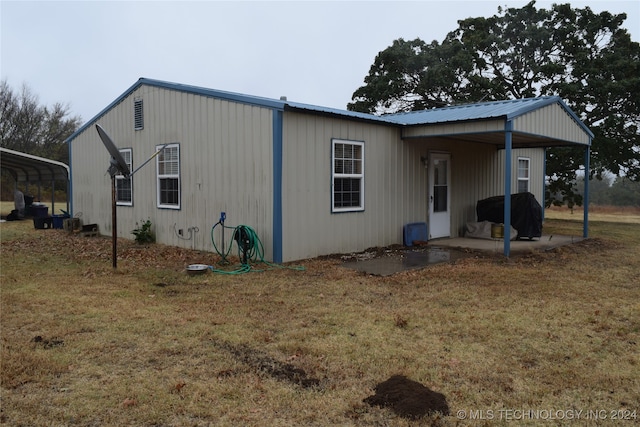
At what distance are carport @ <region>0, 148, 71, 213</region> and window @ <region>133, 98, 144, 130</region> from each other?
20.9 ft

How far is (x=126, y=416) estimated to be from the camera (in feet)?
9.62

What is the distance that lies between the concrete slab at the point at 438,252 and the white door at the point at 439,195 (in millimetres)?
327

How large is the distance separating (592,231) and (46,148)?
3381 cm

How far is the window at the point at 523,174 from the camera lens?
14915 millimetres

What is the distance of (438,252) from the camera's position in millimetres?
9484

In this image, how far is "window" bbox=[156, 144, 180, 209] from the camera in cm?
1012

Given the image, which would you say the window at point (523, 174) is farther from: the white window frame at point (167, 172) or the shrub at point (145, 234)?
the shrub at point (145, 234)

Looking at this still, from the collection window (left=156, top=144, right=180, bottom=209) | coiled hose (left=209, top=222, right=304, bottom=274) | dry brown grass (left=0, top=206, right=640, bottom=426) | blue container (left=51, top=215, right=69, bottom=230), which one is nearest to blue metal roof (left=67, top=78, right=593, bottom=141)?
window (left=156, top=144, right=180, bottom=209)

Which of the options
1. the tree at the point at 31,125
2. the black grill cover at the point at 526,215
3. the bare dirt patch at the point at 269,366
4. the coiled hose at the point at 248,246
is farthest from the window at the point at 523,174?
the tree at the point at 31,125

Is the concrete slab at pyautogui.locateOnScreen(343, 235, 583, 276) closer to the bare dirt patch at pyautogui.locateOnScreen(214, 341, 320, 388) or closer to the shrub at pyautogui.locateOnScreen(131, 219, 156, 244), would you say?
the bare dirt patch at pyautogui.locateOnScreen(214, 341, 320, 388)

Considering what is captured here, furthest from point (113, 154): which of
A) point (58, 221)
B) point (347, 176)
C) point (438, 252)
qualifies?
point (58, 221)

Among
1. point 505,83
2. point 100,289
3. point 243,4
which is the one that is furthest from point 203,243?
point 505,83

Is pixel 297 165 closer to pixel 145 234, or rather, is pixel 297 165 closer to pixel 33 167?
pixel 145 234

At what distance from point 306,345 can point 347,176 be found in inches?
210
